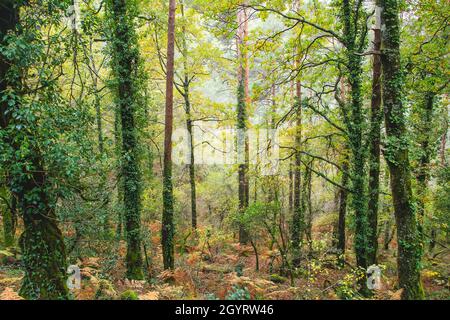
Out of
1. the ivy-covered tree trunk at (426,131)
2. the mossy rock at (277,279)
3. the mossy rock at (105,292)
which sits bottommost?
the mossy rock at (277,279)

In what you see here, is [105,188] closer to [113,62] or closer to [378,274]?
[113,62]

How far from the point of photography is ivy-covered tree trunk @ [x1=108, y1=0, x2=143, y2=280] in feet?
28.6

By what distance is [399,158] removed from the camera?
5922 millimetres

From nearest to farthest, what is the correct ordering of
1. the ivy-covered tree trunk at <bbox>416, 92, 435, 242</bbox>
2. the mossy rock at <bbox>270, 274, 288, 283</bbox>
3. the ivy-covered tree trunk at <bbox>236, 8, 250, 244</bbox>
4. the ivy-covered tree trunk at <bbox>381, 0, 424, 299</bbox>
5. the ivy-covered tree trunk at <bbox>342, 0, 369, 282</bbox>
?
the ivy-covered tree trunk at <bbox>381, 0, 424, 299</bbox> < the ivy-covered tree trunk at <bbox>342, 0, 369, 282</bbox> < the mossy rock at <bbox>270, 274, 288, 283</bbox> < the ivy-covered tree trunk at <bbox>416, 92, 435, 242</bbox> < the ivy-covered tree trunk at <bbox>236, 8, 250, 244</bbox>

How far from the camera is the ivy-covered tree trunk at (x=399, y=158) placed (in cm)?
579

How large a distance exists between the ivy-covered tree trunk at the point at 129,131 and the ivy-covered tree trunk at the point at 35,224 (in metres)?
2.97

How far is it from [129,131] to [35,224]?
13.2 feet

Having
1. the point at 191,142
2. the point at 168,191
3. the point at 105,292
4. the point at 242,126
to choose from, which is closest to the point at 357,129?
the point at 168,191

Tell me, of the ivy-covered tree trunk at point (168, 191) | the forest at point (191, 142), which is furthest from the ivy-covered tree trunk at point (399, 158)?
the ivy-covered tree trunk at point (168, 191)

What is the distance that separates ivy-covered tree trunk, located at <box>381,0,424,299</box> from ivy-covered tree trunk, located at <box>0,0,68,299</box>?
7.22 m

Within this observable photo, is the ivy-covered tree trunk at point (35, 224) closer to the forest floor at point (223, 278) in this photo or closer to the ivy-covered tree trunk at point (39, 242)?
the ivy-covered tree trunk at point (39, 242)

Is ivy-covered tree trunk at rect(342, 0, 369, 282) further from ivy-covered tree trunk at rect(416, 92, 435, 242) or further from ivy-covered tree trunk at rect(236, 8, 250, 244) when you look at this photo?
ivy-covered tree trunk at rect(236, 8, 250, 244)

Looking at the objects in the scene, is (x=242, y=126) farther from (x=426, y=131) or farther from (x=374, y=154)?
(x=426, y=131)

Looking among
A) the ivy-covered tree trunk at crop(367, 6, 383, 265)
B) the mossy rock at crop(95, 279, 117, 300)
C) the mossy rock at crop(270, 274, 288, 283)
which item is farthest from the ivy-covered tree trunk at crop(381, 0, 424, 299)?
the mossy rock at crop(95, 279, 117, 300)
